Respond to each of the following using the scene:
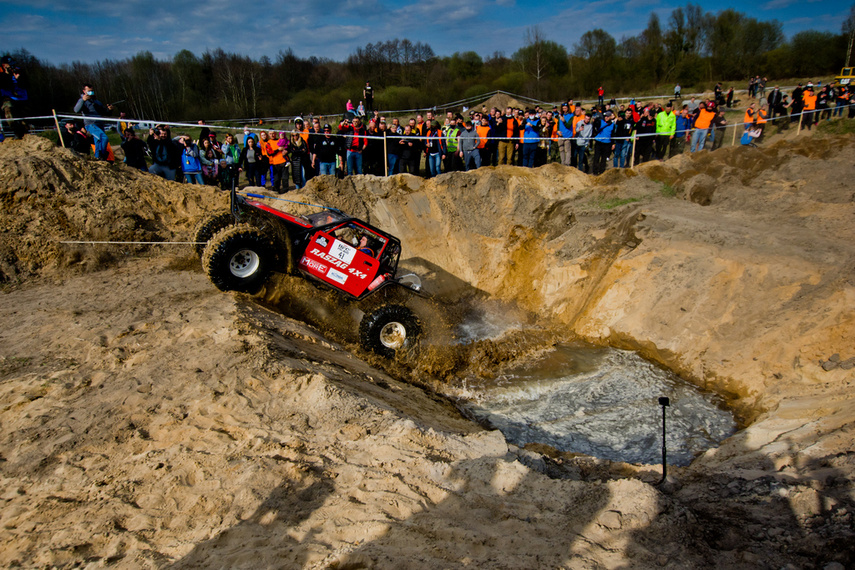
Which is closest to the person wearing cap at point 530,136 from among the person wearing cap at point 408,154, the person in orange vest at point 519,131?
the person in orange vest at point 519,131

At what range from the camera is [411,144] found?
12.1m

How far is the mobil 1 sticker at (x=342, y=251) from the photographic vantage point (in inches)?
275

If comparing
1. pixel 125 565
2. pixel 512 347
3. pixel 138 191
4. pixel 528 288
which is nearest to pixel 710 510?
pixel 125 565

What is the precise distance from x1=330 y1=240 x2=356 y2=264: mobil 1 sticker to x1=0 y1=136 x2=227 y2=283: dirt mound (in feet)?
13.5

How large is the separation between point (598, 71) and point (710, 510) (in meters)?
39.0

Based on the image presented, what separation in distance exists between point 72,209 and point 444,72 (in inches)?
1219

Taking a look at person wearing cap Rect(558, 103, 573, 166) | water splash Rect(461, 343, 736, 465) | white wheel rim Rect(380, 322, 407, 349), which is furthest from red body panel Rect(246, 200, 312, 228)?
person wearing cap Rect(558, 103, 573, 166)

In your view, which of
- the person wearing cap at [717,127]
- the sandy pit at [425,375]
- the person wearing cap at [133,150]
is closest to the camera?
the sandy pit at [425,375]

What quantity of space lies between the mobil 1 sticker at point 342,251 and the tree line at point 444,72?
2353cm

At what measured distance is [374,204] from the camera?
455 inches

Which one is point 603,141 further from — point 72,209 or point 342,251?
point 72,209

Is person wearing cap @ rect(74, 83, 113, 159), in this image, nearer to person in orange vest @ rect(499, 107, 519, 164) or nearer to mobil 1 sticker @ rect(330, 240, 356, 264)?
mobil 1 sticker @ rect(330, 240, 356, 264)

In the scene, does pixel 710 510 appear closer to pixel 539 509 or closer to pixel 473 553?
pixel 539 509

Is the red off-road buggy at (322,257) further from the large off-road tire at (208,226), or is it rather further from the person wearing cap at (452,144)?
the person wearing cap at (452,144)
